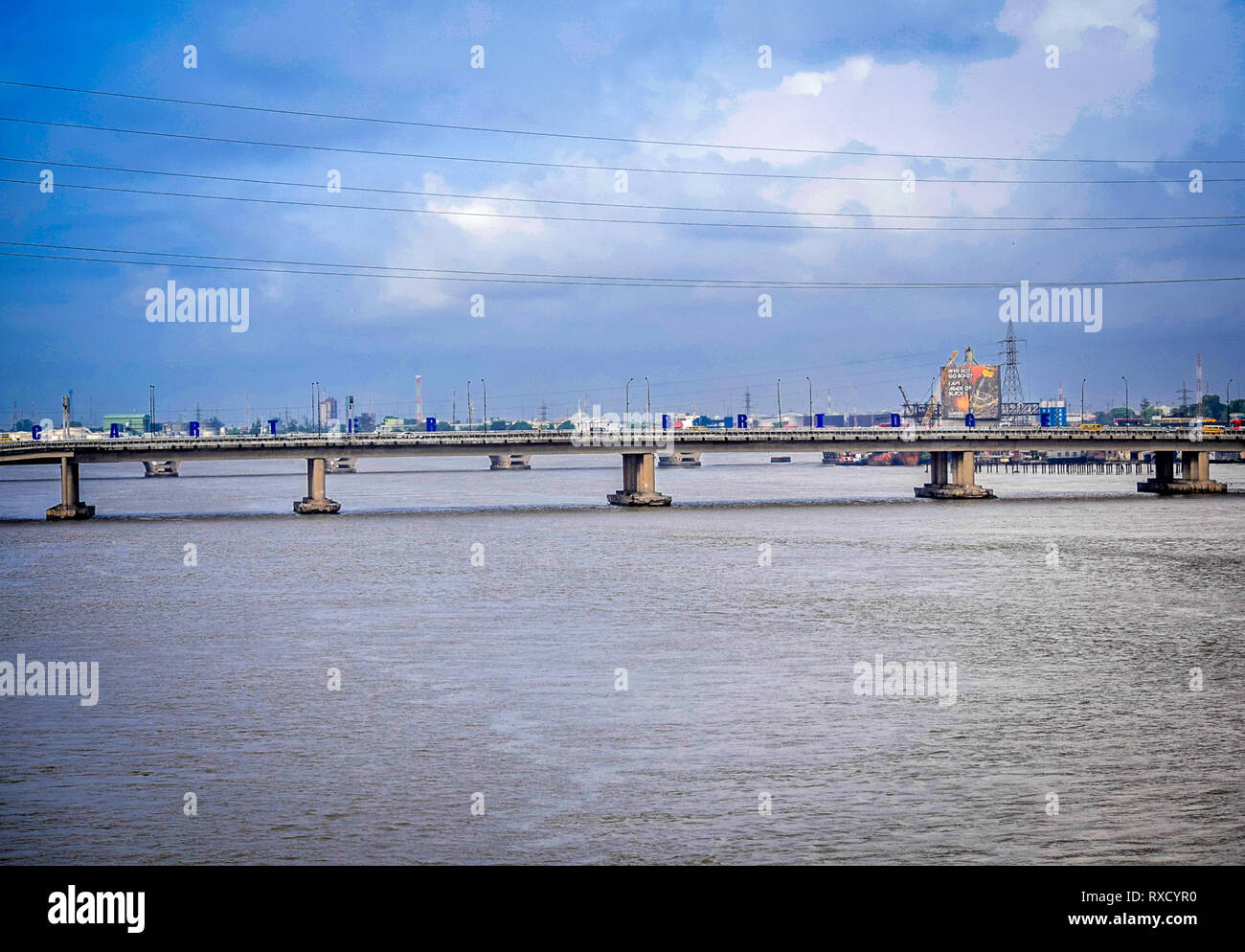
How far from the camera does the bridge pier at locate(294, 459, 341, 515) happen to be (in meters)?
119

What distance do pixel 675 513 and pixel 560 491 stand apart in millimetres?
59493

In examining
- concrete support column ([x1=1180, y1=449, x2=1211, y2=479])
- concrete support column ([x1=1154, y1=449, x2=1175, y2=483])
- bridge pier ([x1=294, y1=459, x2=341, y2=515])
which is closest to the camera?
bridge pier ([x1=294, y1=459, x2=341, y2=515])

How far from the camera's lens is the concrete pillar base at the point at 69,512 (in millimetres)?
114562

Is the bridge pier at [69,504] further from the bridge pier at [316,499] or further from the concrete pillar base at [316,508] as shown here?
the bridge pier at [316,499]

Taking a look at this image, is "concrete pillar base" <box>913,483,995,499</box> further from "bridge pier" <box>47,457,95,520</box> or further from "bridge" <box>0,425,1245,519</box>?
"bridge pier" <box>47,457,95,520</box>

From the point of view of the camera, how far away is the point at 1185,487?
14262 cm

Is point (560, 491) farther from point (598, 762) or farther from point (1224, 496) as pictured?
point (598, 762)

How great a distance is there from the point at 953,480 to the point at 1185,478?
27.1 meters

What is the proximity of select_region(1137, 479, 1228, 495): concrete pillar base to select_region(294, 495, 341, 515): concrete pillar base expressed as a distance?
9178 cm

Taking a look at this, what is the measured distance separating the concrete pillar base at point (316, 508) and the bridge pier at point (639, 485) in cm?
2845

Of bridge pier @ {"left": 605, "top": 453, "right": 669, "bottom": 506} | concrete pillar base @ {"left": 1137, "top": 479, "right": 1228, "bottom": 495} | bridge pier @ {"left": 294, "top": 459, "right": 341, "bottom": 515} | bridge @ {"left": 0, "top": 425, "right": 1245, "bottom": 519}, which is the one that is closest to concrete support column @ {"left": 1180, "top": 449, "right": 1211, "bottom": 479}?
bridge @ {"left": 0, "top": 425, "right": 1245, "bottom": 519}

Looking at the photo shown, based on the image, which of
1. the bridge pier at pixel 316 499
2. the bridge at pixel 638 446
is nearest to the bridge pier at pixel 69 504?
the bridge at pixel 638 446

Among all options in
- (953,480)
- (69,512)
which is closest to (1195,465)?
(953,480)
